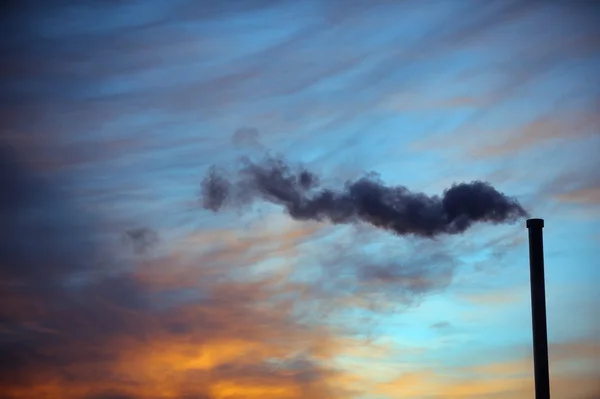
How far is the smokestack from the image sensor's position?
28109 millimetres

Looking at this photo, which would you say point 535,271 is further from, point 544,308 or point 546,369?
point 546,369

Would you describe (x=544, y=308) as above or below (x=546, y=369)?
above

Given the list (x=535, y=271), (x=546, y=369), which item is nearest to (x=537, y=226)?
(x=535, y=271)

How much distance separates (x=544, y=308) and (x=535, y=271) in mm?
1209

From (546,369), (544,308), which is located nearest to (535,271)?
(544,308)

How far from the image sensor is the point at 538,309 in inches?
1133

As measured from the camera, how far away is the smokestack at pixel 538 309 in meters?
28.1

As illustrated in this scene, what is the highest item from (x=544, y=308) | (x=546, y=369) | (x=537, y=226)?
(x=537, y=226)

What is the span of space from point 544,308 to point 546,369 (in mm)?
1919

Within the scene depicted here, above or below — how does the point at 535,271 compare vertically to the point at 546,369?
above

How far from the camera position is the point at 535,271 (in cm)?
2912

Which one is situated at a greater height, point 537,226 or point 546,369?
point 537,226

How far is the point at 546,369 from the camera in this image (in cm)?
2820

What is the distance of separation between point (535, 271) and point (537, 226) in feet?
5.12
